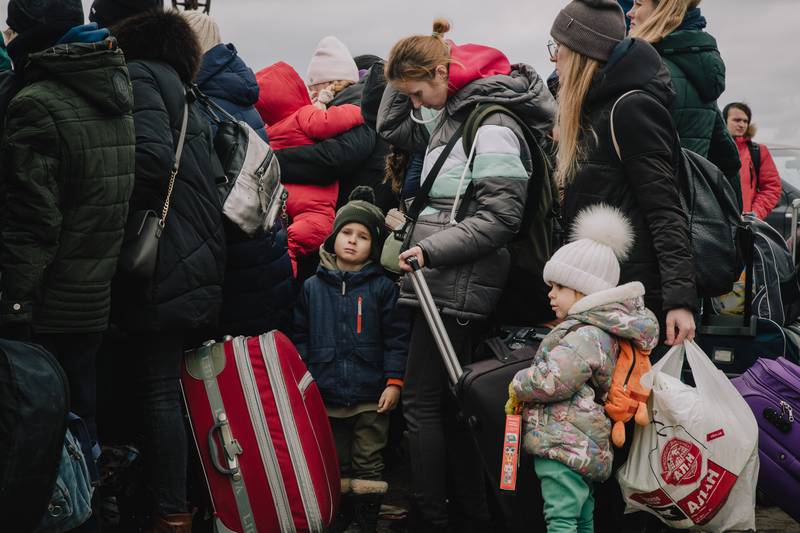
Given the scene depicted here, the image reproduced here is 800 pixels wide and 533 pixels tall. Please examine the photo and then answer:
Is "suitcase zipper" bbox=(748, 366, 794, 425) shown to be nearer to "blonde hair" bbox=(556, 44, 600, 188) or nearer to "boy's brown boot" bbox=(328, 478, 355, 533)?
"blonde hair" bbox=(556, 44, 600, 188)

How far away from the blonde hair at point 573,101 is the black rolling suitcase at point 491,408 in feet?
2.25

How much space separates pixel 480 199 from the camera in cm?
369

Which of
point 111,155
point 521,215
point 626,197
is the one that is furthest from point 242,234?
point 626,197

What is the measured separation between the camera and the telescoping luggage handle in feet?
11.5

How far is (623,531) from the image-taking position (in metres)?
3.72

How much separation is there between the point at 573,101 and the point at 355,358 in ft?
5.05

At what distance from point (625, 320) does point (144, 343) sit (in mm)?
1727

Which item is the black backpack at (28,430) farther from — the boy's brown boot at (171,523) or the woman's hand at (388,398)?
the woman's hand at (388,398)

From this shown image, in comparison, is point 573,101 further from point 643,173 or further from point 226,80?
point 226,80

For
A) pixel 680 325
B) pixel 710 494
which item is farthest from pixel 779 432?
pixel 680 325

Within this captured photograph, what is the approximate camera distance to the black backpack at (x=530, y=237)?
3795mm

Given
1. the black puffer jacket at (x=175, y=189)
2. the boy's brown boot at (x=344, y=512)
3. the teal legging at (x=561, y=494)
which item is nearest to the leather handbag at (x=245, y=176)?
the black puffer jacket at (x=175, y=189)

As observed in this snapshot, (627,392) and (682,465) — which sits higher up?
(627,392)

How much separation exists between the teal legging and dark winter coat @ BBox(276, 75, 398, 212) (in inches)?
84.4
